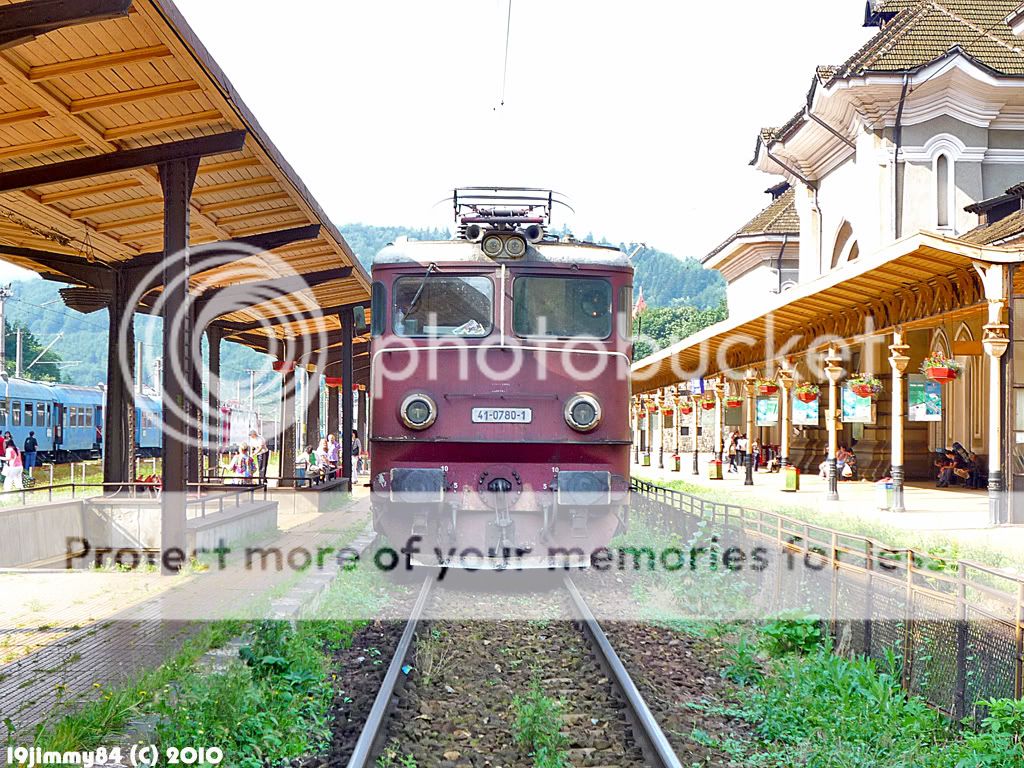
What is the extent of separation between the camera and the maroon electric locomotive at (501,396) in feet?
36.2

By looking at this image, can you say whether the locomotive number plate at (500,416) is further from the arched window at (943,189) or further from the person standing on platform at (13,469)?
the arched window at (943,189)

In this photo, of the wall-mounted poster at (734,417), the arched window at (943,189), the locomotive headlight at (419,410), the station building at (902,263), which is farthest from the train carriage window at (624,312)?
the wall-mounted poster at (734,417)

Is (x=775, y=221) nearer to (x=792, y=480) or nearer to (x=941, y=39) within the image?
(x=941, y=39)

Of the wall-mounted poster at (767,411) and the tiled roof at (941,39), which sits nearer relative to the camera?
the tiled roof at (941,39)

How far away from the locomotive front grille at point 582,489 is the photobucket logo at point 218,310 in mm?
4416

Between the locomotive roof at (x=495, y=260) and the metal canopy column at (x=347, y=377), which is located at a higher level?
the locomotive roof at (x=495, y=260)

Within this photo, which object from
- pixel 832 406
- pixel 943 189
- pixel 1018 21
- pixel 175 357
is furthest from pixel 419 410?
pixel 943 189

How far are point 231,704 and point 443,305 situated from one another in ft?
20.2

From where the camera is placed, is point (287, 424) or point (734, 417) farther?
point (734, 417)

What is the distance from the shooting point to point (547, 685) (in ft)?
26.2

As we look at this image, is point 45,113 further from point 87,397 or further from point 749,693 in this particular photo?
point 87,397

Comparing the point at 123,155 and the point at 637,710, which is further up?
the point at 123,155

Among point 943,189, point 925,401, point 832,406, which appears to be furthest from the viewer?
point 943,189

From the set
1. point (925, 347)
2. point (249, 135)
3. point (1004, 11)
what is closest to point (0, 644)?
point (249, 135)
